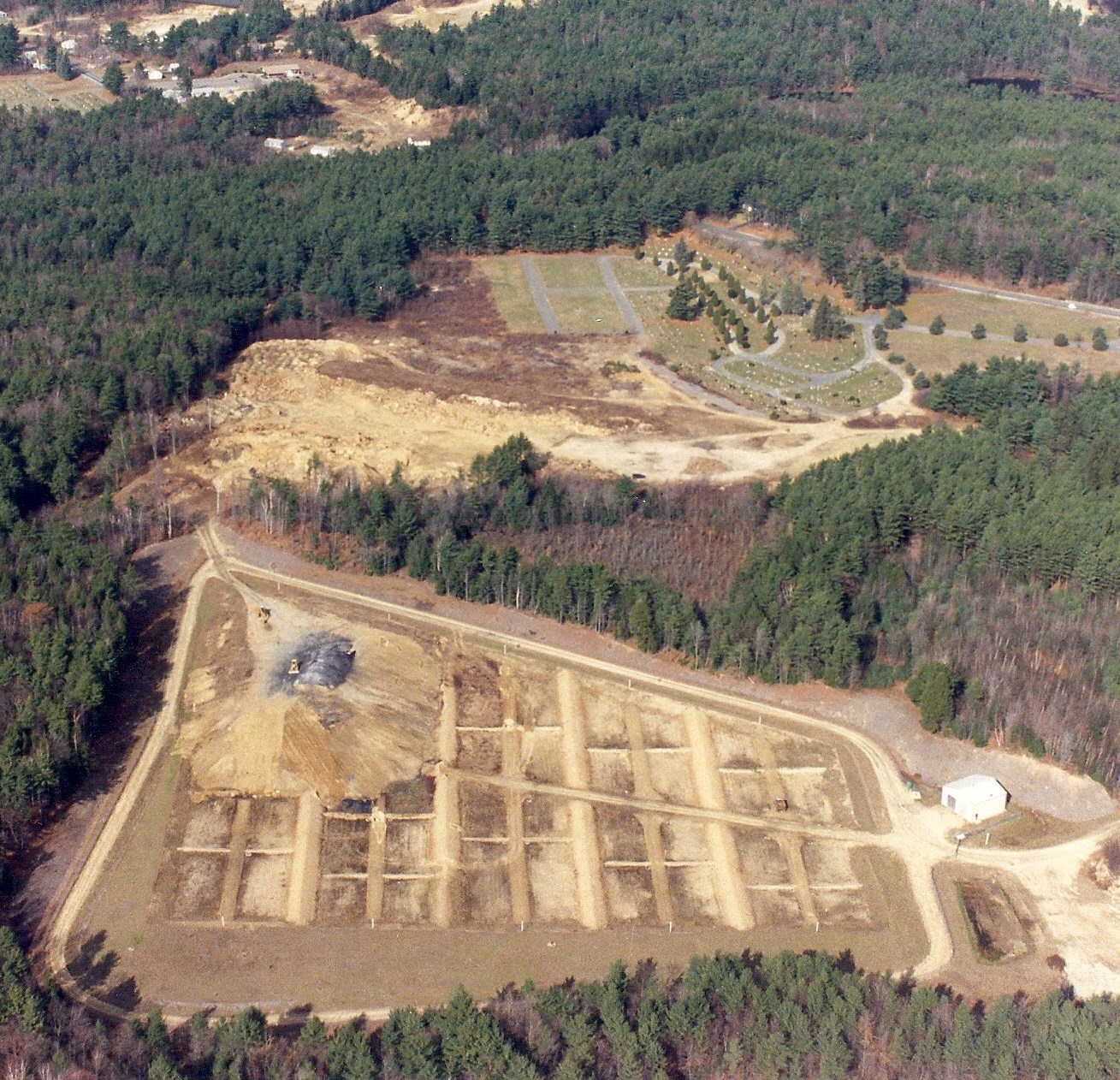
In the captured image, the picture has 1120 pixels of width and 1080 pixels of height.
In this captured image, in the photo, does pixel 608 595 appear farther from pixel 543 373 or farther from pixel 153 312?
pixel 153 312

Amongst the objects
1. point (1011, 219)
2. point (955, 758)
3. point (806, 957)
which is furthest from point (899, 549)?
point (1011, 219)

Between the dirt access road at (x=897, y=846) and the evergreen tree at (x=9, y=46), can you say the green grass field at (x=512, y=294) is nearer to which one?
the dirt access road at (x=897, y=846)

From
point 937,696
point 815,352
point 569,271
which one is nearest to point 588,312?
point 569,271

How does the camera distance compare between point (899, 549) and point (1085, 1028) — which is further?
point (899, 549)

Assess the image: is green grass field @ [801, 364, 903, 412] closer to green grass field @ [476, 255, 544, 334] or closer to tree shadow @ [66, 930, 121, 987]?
green grass field @ [476, 255, 544, 334]

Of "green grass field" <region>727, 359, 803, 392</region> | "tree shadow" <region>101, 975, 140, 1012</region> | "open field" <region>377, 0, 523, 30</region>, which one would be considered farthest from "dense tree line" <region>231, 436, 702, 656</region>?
"open field" <region>377, 0, 523, 30</region>
